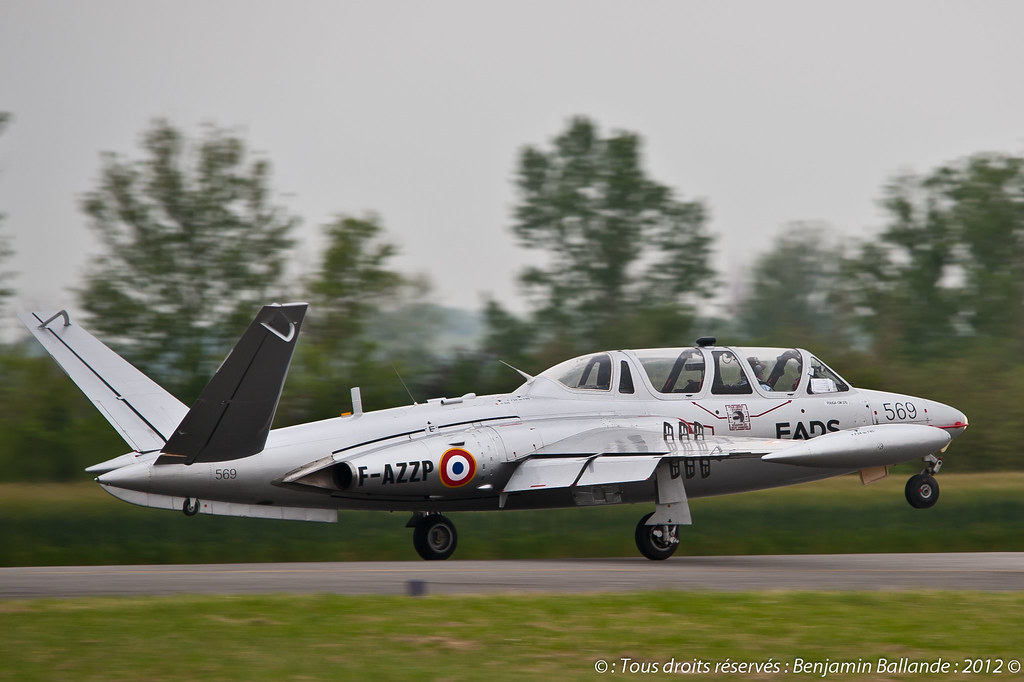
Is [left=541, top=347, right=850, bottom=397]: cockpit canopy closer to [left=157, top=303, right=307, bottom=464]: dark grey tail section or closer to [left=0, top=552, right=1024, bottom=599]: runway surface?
[left=0, top=552, right=1024, bottom=599]: runway surface

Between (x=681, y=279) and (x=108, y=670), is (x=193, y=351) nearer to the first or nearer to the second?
(x=681, y=279)

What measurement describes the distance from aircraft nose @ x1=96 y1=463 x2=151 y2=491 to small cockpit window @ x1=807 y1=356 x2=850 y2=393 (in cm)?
1106

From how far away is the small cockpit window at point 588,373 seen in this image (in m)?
19.7

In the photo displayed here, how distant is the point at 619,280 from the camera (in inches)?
1886

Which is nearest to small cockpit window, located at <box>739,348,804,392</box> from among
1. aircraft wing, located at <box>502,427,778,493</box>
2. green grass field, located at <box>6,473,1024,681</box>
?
aircraft wing, located at <box>502,427,778,493</box>

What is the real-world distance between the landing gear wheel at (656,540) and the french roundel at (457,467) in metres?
3.06

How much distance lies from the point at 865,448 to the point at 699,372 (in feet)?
10.5

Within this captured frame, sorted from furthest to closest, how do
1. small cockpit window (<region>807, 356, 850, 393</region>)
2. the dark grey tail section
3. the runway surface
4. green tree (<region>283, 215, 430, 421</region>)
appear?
green tree (<region>283, 215, 430, 421</region>) < small cockpit window (<region>807, 356, 850, 393</region>) < the dark grey tail section < the runway surface

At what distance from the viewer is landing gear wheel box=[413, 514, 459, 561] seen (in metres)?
18.7

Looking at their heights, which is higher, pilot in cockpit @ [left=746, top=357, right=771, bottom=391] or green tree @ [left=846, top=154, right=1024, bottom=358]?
green tree @ [left=846, top=154, right=1024, bottom=358]

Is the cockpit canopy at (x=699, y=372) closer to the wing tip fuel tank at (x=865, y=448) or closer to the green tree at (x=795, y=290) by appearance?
the wing tip fuel tank at (x=865, y=448)

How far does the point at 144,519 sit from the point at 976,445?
848 inches

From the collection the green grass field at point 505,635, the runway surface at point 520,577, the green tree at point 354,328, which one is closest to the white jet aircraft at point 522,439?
the runway surface at point 520,577

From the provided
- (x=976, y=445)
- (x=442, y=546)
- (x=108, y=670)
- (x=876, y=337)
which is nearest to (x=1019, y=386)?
(x=976, y=445)
